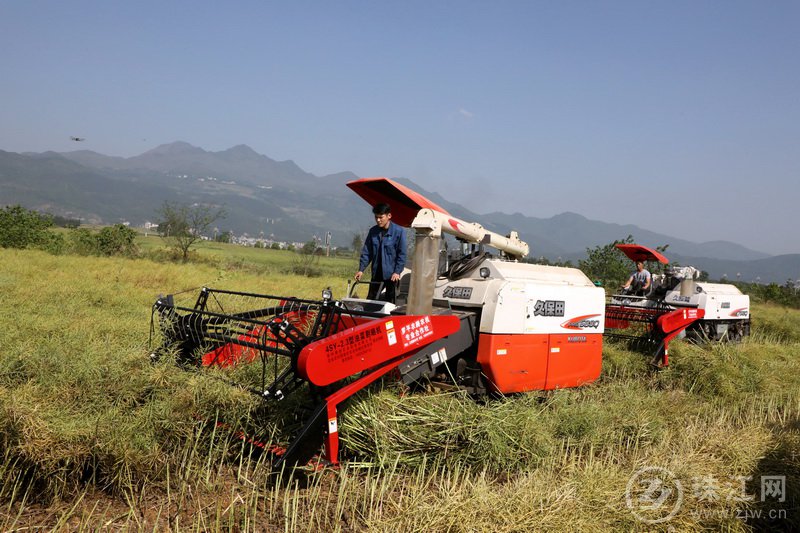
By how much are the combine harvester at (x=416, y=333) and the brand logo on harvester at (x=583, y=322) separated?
1 centimetres

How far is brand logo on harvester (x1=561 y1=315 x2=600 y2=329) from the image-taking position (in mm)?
6370

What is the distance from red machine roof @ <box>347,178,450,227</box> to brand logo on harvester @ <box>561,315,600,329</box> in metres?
1.82

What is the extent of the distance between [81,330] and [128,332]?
20.9 inches

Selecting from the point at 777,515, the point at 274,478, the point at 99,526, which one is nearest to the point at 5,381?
the point at 99,526

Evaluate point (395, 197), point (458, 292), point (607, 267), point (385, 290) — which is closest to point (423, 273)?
point (458, 292)

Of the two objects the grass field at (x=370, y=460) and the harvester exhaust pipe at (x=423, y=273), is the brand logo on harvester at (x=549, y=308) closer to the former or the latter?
the grass field at (x=370, y=460)

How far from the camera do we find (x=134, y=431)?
398 centimetres

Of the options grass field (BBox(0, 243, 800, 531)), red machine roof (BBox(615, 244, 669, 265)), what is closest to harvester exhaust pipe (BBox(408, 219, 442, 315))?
grass field (BBox(0, 243, 800, 531))

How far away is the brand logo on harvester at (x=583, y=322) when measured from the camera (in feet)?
20.9

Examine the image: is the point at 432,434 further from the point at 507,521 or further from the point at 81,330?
the point at 81,330

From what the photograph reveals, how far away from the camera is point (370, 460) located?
429cm

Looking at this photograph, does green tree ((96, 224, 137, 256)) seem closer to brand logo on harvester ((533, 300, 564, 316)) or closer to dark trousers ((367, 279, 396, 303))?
dark trousers ((367, 279, 396, 303))

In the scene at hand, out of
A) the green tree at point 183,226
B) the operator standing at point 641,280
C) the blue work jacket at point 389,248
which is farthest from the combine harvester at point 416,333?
the green tree at point 183,226

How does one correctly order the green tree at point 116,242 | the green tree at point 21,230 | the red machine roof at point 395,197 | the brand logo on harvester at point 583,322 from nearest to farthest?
the red machine roof at point 395,197 → the brand logo on harvester at point 583,322 → the green tree at point 21,230 → the green tree at point 116,242
